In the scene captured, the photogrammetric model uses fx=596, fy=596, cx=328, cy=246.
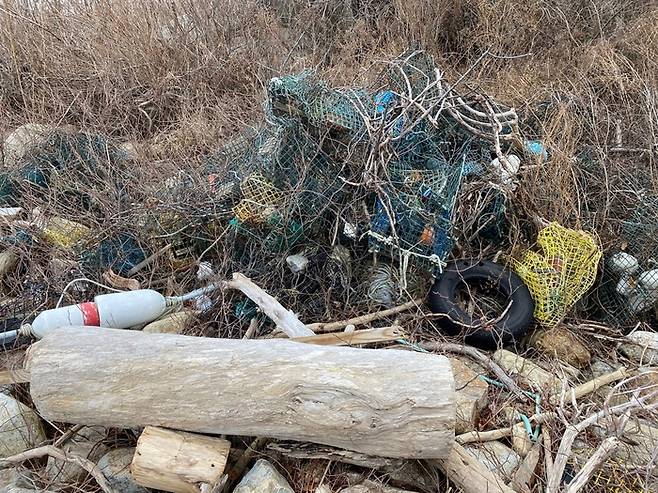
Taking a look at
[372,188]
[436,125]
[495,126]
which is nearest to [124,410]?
[372,188]

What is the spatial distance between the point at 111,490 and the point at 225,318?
1084mm

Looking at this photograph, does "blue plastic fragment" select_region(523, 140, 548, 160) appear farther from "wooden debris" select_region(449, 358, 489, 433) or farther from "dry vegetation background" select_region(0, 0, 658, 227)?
"wooden debris" select_region(449, 358, 489, 433)

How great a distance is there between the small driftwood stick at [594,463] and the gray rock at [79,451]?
6.24 feet

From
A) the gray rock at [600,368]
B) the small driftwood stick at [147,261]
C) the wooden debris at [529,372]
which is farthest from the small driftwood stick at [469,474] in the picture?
the small driftwood stick at [147,261]

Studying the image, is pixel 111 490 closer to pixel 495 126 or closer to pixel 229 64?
pixel 495 126

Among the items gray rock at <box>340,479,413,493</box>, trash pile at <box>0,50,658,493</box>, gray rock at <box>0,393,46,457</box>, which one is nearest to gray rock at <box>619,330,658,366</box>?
trash pile at <box>0,50,658,493</box>

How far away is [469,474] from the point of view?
2.34m

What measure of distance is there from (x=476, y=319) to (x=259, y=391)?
148 cm

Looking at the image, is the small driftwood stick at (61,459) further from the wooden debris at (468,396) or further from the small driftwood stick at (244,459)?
the wooden debris at (468,396)

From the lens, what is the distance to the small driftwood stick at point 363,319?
312 cm

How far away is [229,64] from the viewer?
5805mm

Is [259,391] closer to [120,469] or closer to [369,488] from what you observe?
[369,488]

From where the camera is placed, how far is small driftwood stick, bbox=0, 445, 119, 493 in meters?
2.35

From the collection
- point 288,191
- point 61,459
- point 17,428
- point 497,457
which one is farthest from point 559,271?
point 17,428
